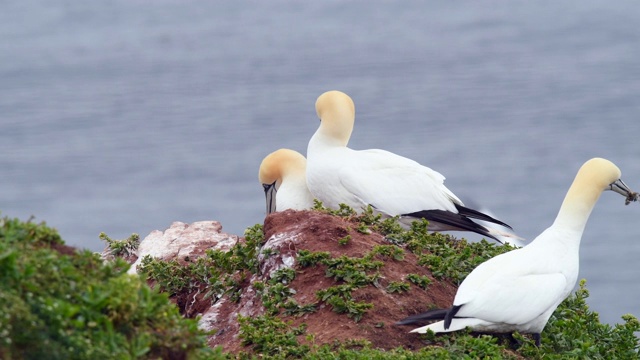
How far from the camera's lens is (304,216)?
8.34 m

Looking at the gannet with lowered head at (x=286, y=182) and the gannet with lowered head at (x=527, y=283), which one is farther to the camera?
the gannet with lowered head at (x=286, y=182)

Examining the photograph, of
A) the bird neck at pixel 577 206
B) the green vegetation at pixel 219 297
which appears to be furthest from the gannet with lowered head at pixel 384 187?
the bird neck at pixel 577 206

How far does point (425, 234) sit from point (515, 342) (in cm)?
→ 125

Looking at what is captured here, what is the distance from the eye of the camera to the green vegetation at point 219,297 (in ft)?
14.7

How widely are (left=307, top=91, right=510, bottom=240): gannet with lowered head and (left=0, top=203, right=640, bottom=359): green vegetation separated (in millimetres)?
608

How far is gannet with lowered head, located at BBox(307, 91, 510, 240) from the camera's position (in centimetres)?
946

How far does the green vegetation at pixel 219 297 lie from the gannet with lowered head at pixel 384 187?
2.00 ft

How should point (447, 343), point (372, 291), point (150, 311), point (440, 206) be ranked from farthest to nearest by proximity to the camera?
point (440, 206) → point (372, 291) → point (447, 343) → point (150, 311)

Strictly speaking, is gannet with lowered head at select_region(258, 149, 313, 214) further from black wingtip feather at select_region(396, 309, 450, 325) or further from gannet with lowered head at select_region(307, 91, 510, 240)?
black wingtip feather at select_region(396, 309, 450, 325)

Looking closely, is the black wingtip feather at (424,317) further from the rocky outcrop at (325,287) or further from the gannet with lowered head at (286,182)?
the gannet with lowered head at (286,182)

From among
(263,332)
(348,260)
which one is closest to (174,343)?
(263,332)

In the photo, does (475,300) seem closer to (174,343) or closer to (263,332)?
(263,332)

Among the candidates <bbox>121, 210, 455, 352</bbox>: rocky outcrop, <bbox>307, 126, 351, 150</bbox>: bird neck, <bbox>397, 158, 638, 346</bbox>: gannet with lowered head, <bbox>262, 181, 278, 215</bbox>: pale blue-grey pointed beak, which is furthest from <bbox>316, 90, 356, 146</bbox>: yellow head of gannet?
<bbox>397, 158, 638, 346</bbox>: gannet with lowered head

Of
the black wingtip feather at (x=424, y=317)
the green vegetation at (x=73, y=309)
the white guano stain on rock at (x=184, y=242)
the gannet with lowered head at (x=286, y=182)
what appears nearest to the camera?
the green vegetation at (x=73, y=309)
